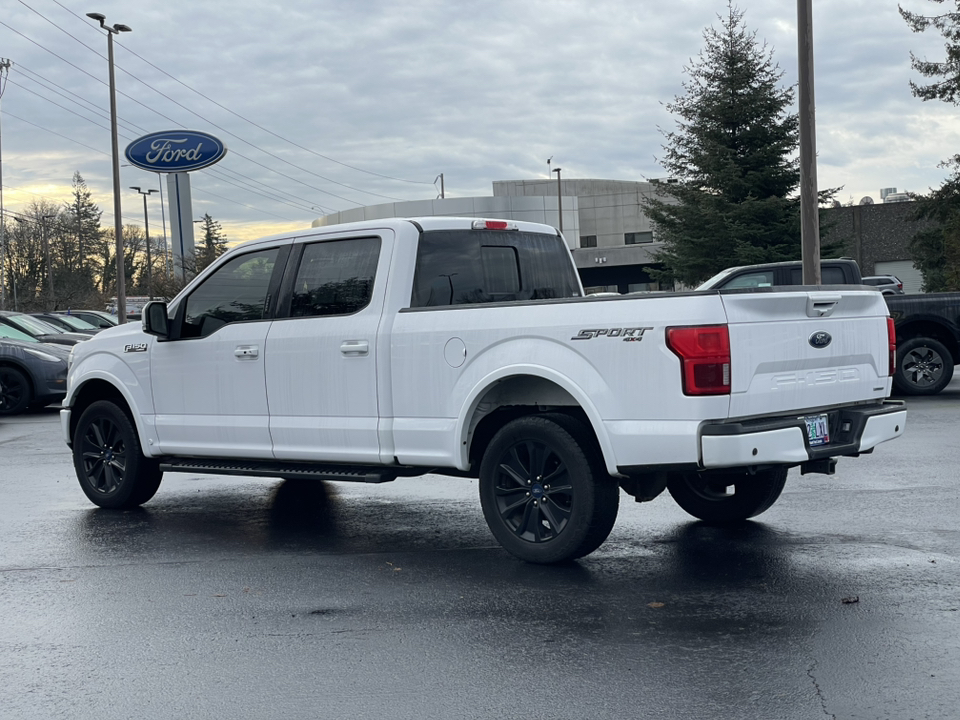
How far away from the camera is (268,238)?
25.7 feet

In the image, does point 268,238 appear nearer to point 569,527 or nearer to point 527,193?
point 569,527

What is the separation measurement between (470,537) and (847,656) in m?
3.16


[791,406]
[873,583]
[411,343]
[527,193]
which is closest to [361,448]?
[411,343]

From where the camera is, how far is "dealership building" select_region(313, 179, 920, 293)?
2244 inches

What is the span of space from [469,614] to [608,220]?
3523 inches

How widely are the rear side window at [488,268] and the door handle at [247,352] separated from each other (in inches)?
50.0

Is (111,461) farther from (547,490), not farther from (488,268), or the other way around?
(547,490)

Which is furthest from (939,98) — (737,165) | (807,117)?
(807,117)

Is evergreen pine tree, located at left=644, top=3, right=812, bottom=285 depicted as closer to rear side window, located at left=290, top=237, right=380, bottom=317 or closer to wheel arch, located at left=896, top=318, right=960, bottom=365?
wheel arch, located at left=896, top=318, right=960, bottom=365

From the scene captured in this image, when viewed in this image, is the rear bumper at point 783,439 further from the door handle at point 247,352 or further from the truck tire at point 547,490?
the door handle at point 247,352

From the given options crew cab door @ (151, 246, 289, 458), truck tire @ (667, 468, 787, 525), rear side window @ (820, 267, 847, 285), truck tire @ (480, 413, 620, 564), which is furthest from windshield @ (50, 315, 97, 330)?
truck tire @ (480, 413, 620, 564)

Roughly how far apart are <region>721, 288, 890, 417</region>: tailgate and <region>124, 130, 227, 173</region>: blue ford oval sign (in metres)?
40.7

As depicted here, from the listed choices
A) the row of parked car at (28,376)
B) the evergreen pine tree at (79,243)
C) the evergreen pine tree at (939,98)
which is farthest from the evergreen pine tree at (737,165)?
the evergreen pine tree at (79,243)

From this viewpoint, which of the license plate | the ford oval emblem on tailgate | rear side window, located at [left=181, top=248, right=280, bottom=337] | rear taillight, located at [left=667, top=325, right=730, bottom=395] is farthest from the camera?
rear side window, located at [left=181, top=248, right=280, bottom=337]
